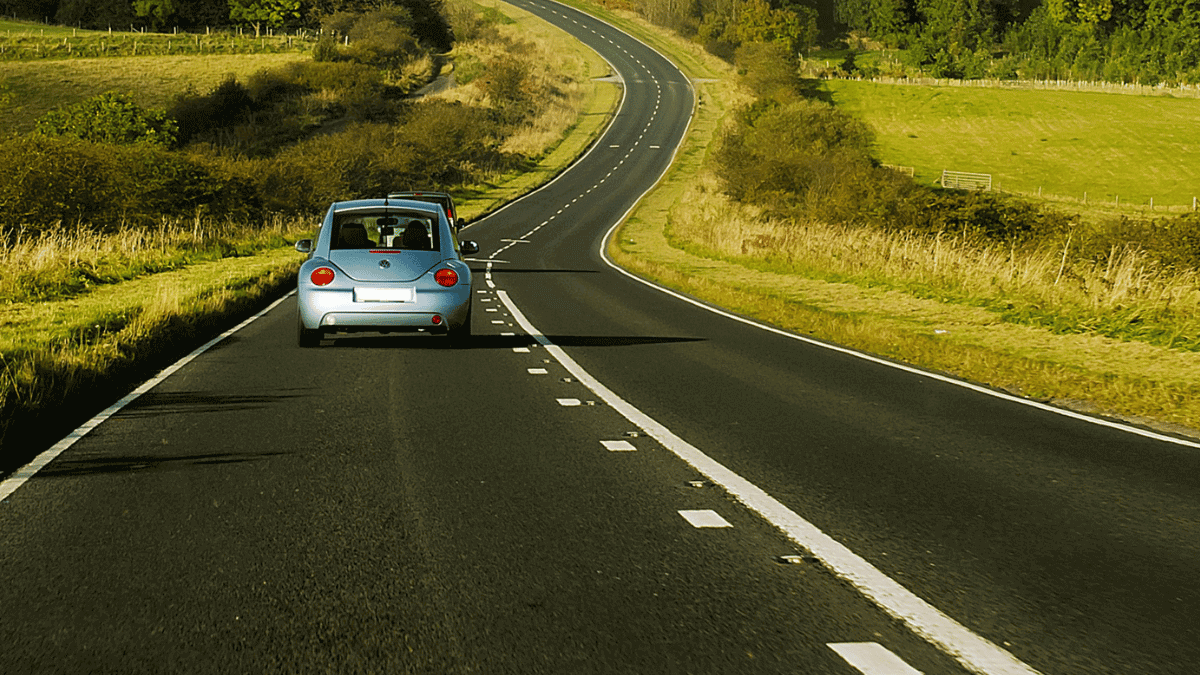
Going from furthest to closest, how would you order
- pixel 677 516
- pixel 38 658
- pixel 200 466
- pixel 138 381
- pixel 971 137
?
pixel 971 137
pixel 138 381
pixel 200 466
pixel 677 516
pixel 38 658

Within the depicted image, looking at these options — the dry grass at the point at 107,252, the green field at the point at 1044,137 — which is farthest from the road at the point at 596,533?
the green field at the point at 1044,137

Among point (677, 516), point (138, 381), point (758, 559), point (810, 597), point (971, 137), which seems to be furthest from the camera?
point (971, 137)

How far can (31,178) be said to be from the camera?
2955 centimetres

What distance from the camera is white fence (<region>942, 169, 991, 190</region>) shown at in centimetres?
6919

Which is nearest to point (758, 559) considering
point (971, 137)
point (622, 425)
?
point (622, 425)

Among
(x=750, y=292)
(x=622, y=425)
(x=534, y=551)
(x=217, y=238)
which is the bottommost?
(x=217, y=238)

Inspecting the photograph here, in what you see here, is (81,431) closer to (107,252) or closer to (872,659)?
→ (872,659)

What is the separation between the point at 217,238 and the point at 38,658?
31117 mm

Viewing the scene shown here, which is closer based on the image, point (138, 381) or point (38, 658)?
point (38, 658)

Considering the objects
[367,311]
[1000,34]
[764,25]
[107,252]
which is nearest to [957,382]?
[367,311]

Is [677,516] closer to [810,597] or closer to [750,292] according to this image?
[810,597]

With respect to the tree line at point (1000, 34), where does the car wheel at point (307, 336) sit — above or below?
below

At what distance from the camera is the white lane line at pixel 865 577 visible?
414cm

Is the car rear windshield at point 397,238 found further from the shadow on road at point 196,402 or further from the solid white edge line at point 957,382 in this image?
the solid white edge line at point 957,382
